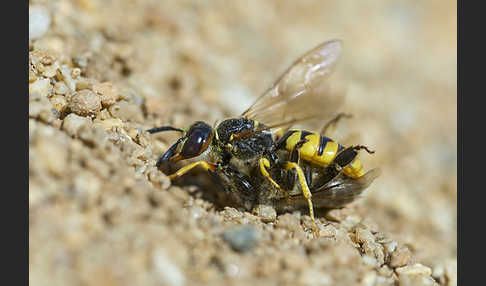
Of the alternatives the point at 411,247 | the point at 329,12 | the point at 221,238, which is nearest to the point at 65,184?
the point at 221,238

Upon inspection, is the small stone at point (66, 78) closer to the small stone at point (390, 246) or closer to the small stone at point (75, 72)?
the small stone at point (75, 72)

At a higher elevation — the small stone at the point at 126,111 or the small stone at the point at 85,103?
the small stone at the point at 85,103

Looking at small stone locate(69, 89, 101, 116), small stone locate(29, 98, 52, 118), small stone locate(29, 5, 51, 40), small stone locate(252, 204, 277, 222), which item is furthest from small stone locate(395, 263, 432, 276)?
small stone locate(29, 5, 51, 40)

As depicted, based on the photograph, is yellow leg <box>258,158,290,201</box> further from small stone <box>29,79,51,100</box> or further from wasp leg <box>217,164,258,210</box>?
small stone <box>29,79,51,100</box>

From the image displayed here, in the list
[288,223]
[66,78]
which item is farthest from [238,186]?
[66,78]

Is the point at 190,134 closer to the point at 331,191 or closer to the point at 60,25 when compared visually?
the point at 331,191

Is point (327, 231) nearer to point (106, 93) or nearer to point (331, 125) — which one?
point (331, 125)

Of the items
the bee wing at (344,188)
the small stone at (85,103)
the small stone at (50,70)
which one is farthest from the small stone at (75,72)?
the bee wing at (344,188)
